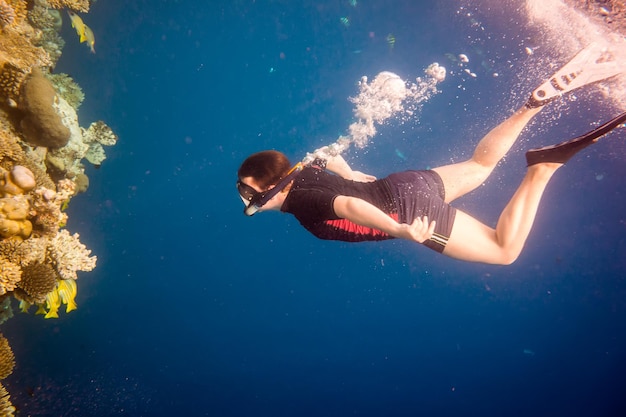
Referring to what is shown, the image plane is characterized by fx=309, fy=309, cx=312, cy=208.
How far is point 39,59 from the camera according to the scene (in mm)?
4875

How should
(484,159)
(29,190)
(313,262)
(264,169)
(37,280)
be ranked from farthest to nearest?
(313,262), (484,159), (37,280), (29,190), (264,169)

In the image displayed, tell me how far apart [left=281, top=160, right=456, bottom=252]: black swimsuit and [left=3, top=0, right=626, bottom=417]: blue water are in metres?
9.72

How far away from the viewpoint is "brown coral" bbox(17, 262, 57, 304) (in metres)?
3.85

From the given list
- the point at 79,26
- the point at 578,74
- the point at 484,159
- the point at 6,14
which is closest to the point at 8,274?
the point at 6,14

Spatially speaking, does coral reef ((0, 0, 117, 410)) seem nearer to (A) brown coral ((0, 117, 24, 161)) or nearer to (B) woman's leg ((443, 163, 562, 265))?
(A) brown coral ((0, 117, 24, 161))

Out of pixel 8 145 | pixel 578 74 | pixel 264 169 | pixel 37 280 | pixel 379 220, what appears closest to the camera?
pixel 379 220

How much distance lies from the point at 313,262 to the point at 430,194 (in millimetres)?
25094

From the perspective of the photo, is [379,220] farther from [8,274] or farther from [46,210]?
[8,274]

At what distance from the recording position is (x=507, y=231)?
375 cm

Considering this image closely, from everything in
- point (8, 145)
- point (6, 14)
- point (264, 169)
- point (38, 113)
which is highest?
point (6, 14)

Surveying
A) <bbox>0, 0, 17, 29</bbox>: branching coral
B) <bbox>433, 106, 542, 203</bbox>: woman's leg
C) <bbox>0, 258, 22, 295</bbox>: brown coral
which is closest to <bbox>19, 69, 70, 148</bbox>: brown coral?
<bbox>0, 0, 17, 29</bbox>: branching coral

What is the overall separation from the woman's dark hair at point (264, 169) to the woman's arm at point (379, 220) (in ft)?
2.54

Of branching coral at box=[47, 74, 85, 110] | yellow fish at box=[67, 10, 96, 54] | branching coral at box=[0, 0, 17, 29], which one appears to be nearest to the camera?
branching coral at box=[0, 0, 17, 29]

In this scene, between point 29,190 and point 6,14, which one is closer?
point 29,190
